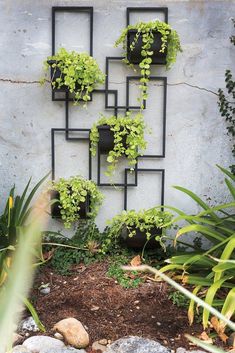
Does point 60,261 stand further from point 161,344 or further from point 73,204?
point 161,344

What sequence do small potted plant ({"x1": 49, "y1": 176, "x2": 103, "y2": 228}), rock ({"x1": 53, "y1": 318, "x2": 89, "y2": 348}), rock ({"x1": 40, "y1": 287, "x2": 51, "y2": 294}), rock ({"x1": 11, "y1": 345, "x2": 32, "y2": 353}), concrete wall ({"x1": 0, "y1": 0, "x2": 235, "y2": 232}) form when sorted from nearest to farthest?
rock ({"x1": 11, "y1": 345, "x2": 32, "y2": 353}) → rock ({"x1": 53, "y1": 318, "x2": 89, "y2": 348}) → rock ({"x1": 40, "y1": 287, "x2": 51, "y2": 294}) → small potted plant ({"x1": 49, "y1": 176, "x2": 103, "y2": 228}) → concrete wall ({"x1": 0, "y1": 0, "x2": 235, "y2": 232})

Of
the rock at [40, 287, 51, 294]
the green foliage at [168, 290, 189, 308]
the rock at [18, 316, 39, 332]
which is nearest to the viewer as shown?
the rock at [18, 316, 39, 332]

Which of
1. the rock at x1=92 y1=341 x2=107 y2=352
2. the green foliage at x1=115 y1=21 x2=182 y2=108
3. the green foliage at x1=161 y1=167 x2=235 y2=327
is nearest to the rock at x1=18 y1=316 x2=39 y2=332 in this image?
the rock at x1=92 y1=341 x2=107 y2=352

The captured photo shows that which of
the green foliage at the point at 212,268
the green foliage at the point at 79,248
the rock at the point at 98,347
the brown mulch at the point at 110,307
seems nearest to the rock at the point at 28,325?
the brown mulch at the point at 110,307

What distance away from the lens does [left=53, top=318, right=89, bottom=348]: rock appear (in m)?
2.37

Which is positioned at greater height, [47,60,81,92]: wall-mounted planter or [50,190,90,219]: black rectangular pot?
[47,60,81,92]: wall-mounted planter

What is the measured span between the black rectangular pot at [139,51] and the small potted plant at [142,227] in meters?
0.92

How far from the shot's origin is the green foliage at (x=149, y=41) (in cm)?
300

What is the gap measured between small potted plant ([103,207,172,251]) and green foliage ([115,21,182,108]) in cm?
73

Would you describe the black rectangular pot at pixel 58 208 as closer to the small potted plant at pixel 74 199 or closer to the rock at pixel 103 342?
the small potted plant at pixel 74 199

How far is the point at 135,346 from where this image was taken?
2320 millimetres

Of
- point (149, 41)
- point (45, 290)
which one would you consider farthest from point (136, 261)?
point (149, 41)

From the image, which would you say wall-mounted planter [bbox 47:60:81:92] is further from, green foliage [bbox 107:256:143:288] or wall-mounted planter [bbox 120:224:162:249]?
green foliage [bbox 107:256:143:288]

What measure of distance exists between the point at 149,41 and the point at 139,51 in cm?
9
